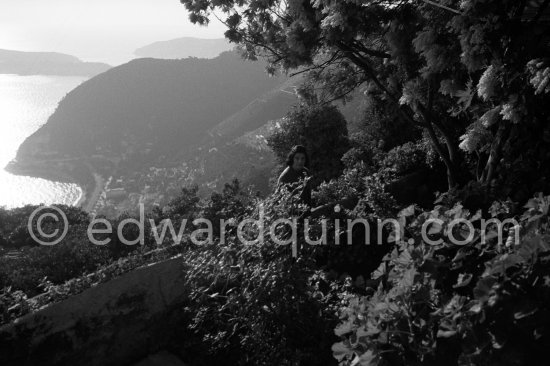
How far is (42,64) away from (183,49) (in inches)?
1161

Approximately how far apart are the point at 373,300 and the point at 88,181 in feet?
184

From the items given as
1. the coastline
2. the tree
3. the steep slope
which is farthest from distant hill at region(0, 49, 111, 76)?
the tree

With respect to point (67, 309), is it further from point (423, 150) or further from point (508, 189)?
point (423, 150)

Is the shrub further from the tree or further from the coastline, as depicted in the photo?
the coastline

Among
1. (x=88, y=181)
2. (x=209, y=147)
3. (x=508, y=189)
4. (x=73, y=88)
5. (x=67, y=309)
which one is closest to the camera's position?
(x=67, y=309)

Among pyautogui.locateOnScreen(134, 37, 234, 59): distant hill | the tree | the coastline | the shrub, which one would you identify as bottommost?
the shrub

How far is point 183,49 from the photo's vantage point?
94.4m

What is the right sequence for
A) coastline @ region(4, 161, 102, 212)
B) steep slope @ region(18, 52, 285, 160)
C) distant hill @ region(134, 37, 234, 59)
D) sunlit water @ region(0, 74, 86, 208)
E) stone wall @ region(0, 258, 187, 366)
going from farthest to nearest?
1. distant hill @ region(134, 37, 234, 59)
2. steep slope @ region(18, 52, 285, 160)
3. coastline @ region(4, 161, 102, 212)
4. sunlit water @ region(0, 74, 86, 208)
5. stone wall @ region(0, 258, 187, 366)

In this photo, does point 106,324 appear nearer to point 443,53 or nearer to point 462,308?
point 462,308

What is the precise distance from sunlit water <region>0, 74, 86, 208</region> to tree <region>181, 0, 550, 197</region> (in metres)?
18.7

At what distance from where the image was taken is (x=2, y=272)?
6.38 metres

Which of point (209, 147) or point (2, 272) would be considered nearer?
point (2, 272)

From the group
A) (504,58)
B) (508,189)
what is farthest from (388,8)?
(508,189)

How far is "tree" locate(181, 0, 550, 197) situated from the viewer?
4598 millimetres
